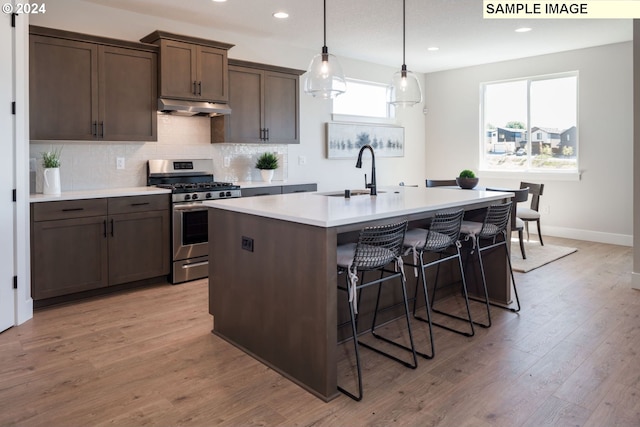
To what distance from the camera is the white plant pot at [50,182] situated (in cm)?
385

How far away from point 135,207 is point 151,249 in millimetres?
402

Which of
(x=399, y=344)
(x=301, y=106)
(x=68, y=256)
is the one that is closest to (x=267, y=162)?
(x=301, y=106)

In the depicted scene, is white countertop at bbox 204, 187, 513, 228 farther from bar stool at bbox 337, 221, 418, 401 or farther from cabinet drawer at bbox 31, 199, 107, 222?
cabinet drawer at bbox 31, 199, 107, 222

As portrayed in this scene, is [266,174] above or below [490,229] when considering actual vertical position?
above

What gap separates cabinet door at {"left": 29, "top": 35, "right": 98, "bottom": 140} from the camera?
3783 mm

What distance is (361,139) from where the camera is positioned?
22.8 feet

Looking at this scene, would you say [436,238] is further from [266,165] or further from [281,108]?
[281,108]

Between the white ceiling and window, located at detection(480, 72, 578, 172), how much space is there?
53cm

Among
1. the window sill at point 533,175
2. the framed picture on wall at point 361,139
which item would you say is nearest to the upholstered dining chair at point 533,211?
the window sill at point 533,175

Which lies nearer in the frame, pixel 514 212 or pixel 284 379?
pixel 284 379

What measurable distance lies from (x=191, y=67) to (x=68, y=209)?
174cm

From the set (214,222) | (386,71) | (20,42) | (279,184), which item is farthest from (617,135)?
(20,42)

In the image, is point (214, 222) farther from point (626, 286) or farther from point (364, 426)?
point (626, 286)

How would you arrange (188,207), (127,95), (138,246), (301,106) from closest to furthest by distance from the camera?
(138,246)
(127,95)
(188,207)
(301,106)
